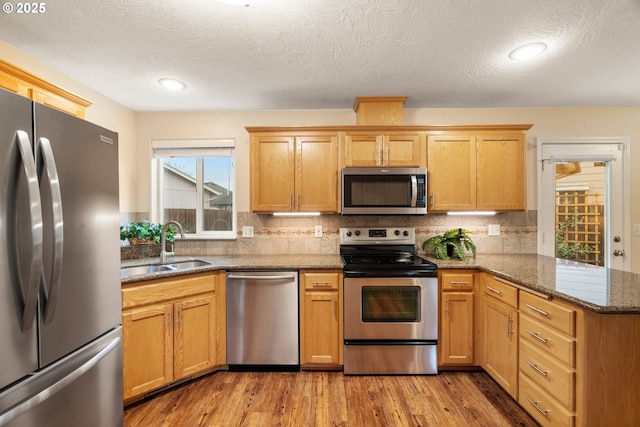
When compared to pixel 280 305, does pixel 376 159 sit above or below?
above

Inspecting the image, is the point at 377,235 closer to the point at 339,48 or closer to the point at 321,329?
the point at 321,329

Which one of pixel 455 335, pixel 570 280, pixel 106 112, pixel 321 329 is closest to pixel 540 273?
pixel 570 280

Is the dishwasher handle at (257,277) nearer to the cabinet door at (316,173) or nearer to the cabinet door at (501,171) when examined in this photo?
the cabinet door at (316,173)

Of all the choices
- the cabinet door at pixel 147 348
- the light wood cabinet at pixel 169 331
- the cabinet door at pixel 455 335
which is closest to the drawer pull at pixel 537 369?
the cabinet door at pixel 455 335

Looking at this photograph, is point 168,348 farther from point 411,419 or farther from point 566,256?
point 566,256

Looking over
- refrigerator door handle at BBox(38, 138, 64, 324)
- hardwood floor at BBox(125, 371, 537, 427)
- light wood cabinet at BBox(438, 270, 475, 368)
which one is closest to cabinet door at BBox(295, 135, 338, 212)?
light wood cabinet at BBox(438, 270, 475, 368)

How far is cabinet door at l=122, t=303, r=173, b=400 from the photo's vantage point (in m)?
1.96

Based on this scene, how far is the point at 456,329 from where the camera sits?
2.42 meters

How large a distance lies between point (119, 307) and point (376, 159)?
2.24 metres

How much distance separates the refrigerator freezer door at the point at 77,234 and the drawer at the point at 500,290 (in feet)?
7.89

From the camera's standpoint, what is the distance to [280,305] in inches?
96.0

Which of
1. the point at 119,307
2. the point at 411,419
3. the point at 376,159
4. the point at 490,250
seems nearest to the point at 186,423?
the point at 119,307

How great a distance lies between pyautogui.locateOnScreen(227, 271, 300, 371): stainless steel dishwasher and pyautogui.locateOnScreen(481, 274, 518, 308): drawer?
1528 mm

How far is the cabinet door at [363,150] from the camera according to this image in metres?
2.75
